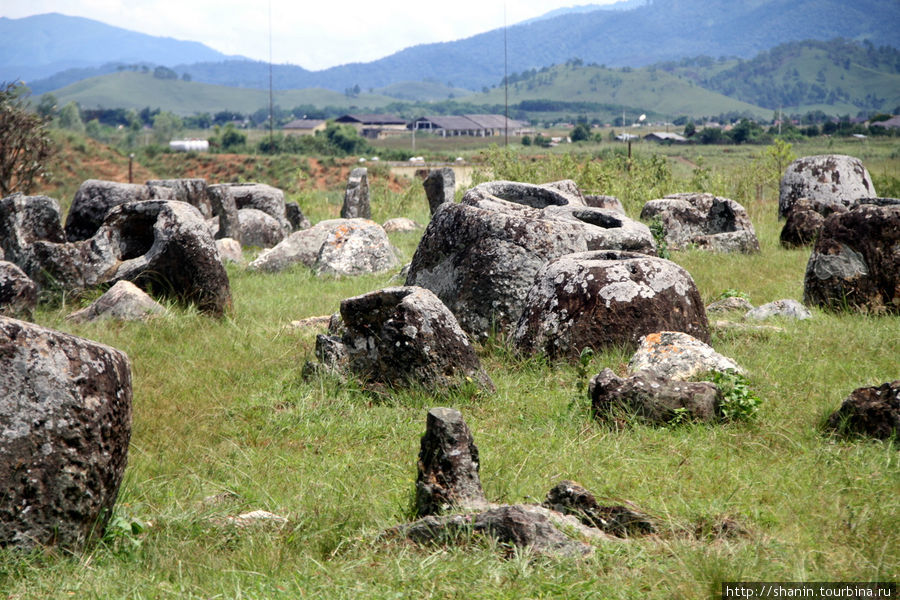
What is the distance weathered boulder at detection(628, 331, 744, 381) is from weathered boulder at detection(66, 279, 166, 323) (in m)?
5.74

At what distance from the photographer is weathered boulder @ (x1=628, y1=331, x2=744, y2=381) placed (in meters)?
6.70

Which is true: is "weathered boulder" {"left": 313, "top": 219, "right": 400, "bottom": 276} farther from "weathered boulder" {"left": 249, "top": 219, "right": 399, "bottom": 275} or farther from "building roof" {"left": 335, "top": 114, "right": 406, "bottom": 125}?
"building roof" {"left": 335, "top": 114, "right": 406, "bottom": 125}

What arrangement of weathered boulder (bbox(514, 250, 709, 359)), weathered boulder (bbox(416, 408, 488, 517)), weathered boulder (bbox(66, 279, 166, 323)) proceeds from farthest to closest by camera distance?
weathered boulder (bbox(66, 279, 166, 323)) → weathered boulder (bbox(514, 250, 709, 359)) → weathered boulder (bbox(416, 408, 488, 517))

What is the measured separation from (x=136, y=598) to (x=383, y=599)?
3.65ft

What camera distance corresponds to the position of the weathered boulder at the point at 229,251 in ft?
48.0

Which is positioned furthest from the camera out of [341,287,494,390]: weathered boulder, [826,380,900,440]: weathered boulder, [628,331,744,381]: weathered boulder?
[341,287,494,390]: weathered boulder

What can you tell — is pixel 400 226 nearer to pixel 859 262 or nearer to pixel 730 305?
pixel 730 305

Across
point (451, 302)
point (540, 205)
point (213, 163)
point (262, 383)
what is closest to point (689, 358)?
point (451, 302)

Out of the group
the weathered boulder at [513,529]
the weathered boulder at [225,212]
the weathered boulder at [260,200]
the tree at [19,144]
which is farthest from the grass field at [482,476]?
the tree at [19,144]

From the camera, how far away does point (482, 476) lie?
17.0 feet

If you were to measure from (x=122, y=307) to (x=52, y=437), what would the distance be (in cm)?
580

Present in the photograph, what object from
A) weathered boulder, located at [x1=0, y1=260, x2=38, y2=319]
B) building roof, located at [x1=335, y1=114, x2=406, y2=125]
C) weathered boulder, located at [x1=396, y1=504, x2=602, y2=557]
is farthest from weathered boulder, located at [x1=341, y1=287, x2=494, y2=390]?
building roof, located at [x1=335, y1=114, x2=406, y2=125]

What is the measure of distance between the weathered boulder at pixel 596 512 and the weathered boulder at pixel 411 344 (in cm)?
251

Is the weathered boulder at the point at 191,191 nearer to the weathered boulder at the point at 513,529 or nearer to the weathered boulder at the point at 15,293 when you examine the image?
the weathered boulder at the point at 15,293
